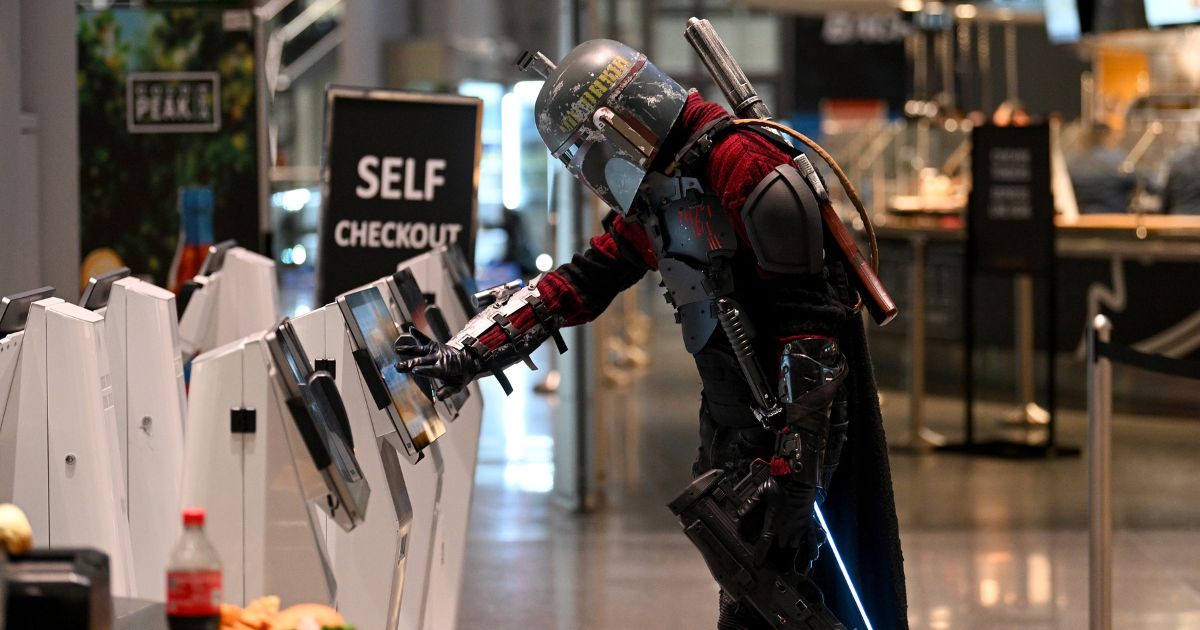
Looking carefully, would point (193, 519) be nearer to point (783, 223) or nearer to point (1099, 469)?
point (783, 223)

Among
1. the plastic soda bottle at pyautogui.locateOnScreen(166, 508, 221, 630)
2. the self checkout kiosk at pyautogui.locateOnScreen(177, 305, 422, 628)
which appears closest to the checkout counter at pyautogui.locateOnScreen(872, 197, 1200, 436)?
the self checkout kiosk at pyautogui.locateOnScreen(177, 305, 422, 628)

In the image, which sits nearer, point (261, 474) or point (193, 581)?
point (193, 581)

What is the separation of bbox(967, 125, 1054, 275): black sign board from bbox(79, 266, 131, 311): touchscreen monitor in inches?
217

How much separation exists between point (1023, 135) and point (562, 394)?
3.01 m

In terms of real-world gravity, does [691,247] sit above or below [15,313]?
above

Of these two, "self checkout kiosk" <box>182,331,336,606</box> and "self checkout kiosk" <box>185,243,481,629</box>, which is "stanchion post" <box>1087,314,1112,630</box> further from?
"self checkout kiosk" <box>182,331,336,606</box>

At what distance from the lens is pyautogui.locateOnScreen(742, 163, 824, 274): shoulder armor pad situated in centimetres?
296

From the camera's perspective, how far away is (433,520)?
3582mm

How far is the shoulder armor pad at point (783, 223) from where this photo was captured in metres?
2.96

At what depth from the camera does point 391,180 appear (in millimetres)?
4988

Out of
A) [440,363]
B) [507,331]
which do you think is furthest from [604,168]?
[440,363]

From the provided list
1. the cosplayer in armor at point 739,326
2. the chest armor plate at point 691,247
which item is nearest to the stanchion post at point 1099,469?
the cosplayer in armor at point 739,326

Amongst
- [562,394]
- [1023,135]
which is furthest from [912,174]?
[562,394]

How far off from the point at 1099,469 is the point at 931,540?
2254mm
